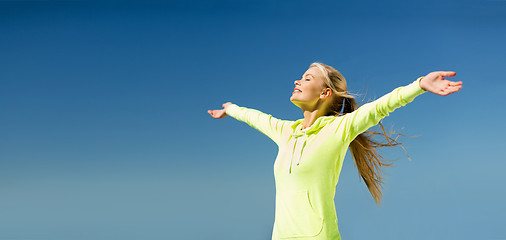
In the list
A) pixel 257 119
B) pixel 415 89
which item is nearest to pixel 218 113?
pixel 257 119

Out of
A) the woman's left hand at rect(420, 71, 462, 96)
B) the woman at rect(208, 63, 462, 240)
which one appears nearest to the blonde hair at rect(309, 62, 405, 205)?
the woman at rect(208, 63, 462, 240)

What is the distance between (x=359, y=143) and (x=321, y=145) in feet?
1.59

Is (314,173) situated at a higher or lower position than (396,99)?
lower

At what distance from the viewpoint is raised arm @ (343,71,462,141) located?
2.86 metres

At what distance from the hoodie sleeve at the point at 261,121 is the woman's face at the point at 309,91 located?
1.07 feet

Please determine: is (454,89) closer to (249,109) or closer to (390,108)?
(390,108)

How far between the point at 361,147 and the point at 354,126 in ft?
1.84

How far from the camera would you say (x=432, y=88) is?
2891 millimetres

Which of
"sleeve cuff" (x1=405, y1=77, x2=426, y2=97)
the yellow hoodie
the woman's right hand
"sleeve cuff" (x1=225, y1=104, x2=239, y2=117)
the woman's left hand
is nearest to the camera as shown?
the woman's left hand

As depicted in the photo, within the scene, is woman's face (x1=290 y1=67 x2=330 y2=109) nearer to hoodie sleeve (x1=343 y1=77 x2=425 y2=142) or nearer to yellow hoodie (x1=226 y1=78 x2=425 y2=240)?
yellow hoodie (x1=226 y1=78 x2=425 y2=240)

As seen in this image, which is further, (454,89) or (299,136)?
(299,136)

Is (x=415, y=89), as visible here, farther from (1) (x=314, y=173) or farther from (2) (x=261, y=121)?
(2) (x=261, y=121)

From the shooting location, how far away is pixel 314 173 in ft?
11.6

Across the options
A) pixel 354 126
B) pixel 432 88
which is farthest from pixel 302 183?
pixel 432 88
